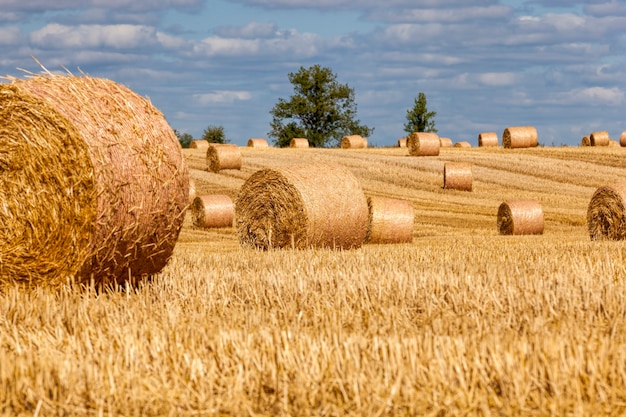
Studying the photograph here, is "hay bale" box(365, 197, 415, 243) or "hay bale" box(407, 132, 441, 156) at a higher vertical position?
"hay bale" box(407, 132, 441, 156)

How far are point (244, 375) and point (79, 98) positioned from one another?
4.13 m

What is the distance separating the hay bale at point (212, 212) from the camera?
2111 centimetres

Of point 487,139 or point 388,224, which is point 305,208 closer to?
point 388,224

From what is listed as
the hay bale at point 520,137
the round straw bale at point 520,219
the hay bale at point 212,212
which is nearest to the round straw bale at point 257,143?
the hay bale at point 520,137

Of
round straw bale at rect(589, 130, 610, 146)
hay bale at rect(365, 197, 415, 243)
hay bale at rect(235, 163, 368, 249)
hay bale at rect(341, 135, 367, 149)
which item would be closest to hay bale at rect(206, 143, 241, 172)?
hay bale at rect(341, 135, 367, 149)

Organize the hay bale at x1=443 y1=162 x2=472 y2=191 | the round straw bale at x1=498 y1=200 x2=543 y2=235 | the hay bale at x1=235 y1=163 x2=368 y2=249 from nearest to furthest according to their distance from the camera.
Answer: the hay bale at x1=235 y1=163 x2=368 y2=249 → the round straw bale at x1=498 y1=200 x2=543 y2=235 → the hay bale at x1=443 y1=162 x2=472 y2=191

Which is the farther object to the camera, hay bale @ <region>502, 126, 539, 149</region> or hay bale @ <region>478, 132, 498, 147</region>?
hay bale @ <region>478, 132, 498, 147</region>

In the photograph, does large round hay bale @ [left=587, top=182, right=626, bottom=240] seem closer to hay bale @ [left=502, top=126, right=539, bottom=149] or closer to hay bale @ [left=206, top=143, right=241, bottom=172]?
hay bale @ [left=206, top=143, right=241, bottom=172]

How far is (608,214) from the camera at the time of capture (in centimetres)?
1828

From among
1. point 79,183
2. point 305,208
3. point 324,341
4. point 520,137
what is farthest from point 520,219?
point 520,137

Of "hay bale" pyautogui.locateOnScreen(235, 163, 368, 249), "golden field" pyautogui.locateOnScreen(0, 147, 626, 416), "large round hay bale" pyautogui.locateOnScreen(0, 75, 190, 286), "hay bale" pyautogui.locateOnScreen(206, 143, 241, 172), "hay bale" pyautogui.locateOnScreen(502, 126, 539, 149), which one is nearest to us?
"golden field" pyautogui.locateOnScreen(0, 147, 626, 416)

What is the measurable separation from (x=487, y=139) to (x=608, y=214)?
27.1 meters

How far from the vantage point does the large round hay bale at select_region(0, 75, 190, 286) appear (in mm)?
8039

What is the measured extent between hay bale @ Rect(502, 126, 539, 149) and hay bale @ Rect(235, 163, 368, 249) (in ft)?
89.8
